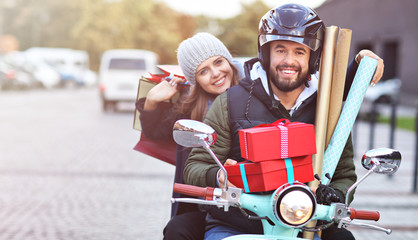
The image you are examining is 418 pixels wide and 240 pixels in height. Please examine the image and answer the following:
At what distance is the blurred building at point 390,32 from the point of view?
1240 inches

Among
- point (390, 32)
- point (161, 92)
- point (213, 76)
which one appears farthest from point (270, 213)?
point (390, 32)

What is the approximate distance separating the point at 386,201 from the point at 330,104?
5.34 meters

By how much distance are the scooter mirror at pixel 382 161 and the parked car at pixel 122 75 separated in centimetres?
1935

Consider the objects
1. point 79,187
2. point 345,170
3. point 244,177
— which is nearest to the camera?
point 244,177

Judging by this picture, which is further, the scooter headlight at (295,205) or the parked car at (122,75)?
the parked car at (122,75)

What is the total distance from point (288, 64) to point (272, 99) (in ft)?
0.57

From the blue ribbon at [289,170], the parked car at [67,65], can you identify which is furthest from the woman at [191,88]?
the parked car at [67,65]

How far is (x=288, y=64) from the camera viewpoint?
2.61m

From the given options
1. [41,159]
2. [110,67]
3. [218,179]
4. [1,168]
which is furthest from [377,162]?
[110,67]

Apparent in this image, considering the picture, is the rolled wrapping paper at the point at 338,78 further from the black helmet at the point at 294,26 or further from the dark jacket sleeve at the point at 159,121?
the dark jacket sleeve at the point at 159,121

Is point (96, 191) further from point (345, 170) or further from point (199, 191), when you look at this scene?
point (199, 191)

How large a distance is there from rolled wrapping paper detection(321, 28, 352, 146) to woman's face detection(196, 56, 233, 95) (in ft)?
2.92

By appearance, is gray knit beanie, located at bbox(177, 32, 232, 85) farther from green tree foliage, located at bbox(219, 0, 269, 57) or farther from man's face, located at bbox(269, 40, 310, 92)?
green tree foliage, located at bbox(219, 0, 269, 57)

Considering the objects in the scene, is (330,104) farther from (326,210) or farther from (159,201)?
(159,201)
